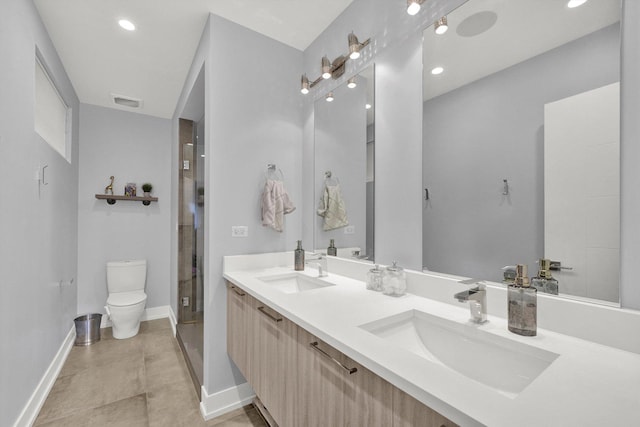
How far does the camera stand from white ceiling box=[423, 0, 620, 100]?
36.4 inches

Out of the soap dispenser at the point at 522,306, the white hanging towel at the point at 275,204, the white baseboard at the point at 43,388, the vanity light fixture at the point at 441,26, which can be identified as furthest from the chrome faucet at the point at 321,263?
the white baseboard at the point at 43,388

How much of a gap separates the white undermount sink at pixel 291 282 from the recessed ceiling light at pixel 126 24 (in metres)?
2.02

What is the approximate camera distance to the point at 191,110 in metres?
2.94

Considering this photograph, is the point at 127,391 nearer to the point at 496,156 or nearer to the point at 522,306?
the point at 522,306

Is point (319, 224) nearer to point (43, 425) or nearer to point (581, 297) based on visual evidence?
point (581, 297)

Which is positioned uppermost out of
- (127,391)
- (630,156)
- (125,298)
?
(630,156)

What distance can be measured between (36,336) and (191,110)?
2.26m

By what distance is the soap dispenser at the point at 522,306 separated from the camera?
0.86 metres

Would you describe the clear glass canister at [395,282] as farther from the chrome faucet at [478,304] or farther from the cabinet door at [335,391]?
the cabinet door at [335,391]

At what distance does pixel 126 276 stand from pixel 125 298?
0.34 meters

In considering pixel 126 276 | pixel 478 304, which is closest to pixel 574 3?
pixel 478 304

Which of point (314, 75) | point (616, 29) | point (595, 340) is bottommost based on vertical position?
point (595, 340)

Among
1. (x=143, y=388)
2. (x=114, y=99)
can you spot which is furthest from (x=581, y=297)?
(x=114, y=99)

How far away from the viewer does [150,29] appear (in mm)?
2049
